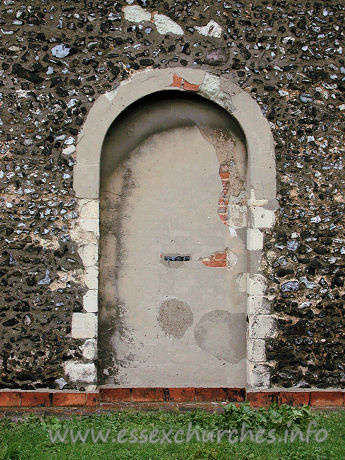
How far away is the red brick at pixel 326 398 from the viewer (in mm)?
5387

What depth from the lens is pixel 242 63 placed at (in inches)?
215

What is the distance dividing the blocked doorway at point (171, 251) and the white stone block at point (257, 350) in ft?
0.67

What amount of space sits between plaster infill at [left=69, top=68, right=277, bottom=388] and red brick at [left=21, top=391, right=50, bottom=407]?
1.00 metres

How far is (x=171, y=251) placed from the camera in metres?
5.62

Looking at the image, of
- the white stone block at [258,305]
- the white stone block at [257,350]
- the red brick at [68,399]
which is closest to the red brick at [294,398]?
the white stone block at [257,350]

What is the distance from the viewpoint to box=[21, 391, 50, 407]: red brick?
17.1ft

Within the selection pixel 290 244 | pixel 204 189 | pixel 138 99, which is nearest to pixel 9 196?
pixel 138 99

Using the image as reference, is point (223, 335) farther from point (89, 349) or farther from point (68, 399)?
point (68, 399)

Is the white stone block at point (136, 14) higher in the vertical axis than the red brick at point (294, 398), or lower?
higher

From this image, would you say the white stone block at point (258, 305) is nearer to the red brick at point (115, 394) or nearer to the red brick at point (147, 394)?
the red brick at point (147, 394)

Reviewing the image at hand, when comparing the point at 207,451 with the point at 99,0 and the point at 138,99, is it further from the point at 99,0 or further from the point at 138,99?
the point at 99,0

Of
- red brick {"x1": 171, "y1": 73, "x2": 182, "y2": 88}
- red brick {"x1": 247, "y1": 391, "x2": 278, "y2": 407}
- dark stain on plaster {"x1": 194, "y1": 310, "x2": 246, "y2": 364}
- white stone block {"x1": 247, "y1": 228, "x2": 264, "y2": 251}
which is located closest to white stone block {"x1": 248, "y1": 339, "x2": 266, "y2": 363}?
dark stain on plaster {"x1": 194, "y1": 310, "x2": 246, "y2": 364}

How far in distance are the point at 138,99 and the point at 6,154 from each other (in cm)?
138

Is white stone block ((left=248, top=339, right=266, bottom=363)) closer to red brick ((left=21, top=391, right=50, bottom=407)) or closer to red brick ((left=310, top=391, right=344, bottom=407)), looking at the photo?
red brick ((left=310, top=391, right=344, bottom=407))
